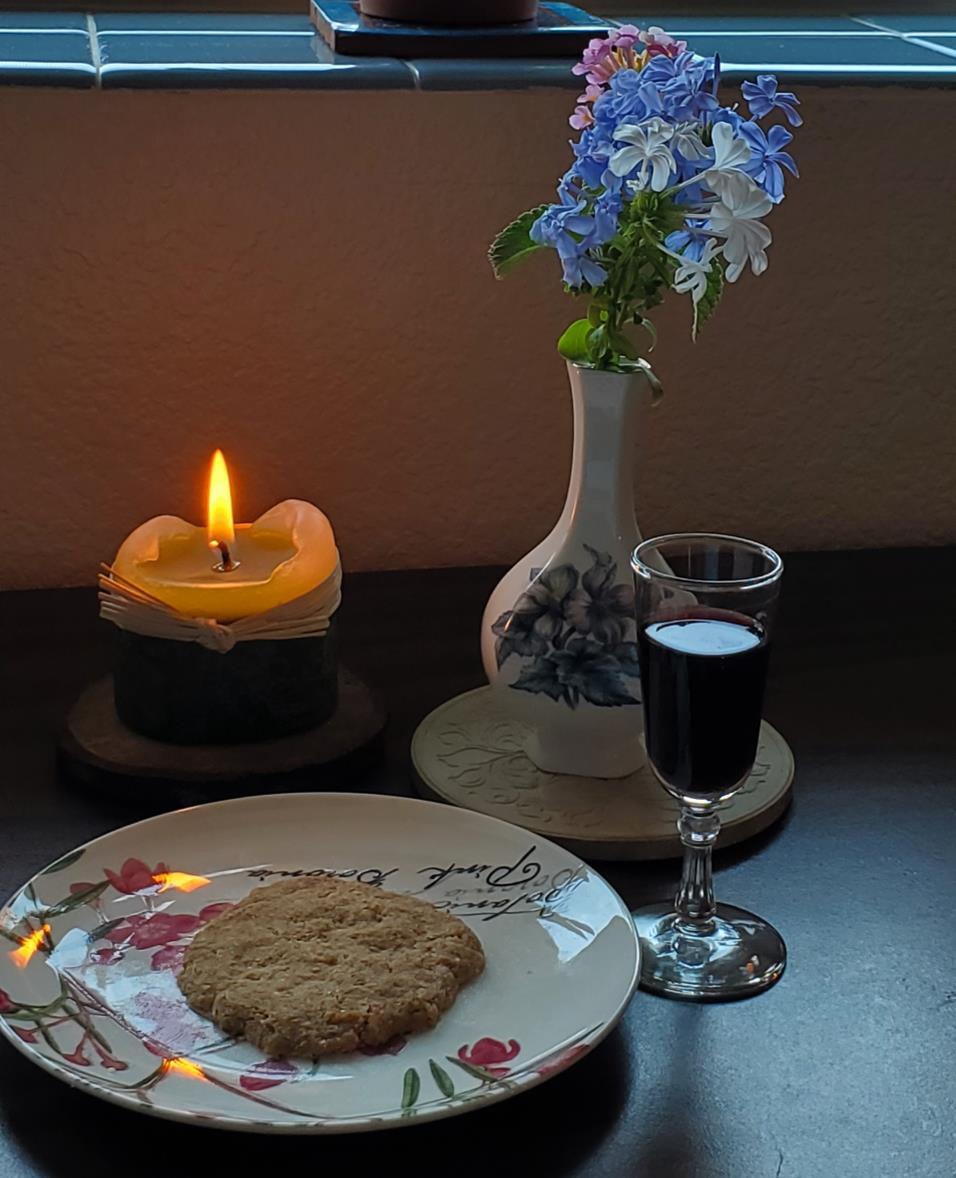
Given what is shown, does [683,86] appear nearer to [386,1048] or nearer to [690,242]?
[690,242]

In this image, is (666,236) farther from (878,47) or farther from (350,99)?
(878,47)

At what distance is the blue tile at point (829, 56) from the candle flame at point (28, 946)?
0.75 m

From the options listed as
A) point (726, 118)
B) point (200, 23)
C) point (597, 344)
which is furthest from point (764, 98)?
point (200, 23)

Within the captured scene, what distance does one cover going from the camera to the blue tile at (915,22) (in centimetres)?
131

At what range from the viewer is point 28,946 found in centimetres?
69

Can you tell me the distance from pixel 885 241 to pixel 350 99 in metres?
0.41

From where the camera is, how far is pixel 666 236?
29.3 inches

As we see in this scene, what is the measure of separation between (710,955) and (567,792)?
0.16m

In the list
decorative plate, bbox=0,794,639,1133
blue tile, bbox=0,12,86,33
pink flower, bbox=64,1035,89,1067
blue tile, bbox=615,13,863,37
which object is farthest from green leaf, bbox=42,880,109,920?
blue tile, bbox=615,13,863,37

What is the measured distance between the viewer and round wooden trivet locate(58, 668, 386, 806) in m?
0.84

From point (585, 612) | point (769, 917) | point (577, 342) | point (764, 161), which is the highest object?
point (764, 161)

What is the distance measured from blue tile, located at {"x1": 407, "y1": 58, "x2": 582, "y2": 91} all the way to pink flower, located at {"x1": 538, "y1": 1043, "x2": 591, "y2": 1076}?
2.19ft

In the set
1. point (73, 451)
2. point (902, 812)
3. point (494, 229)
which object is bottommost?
point (902, 812)

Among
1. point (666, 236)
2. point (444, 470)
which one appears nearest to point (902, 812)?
point (666, 236)
